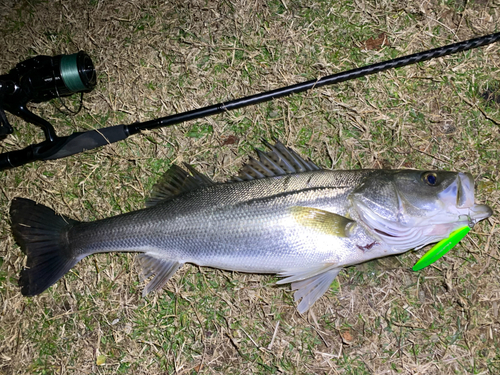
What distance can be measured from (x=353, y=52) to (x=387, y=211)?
157 cm

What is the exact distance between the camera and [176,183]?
3004 mm

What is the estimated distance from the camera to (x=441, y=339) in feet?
9.84

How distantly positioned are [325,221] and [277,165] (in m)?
0.62

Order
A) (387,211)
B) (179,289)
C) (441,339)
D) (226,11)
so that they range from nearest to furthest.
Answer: (387,211), (441,339), (179,289), (226,11)

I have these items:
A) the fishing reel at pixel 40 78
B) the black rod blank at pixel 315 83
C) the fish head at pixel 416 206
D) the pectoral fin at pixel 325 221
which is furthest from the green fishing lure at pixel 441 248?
the fishing reel at pixel 40 78

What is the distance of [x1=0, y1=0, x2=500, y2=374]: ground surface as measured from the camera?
3.04 metres

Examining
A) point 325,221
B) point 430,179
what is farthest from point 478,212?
point 325,221

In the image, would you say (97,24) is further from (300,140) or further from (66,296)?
(66,296)

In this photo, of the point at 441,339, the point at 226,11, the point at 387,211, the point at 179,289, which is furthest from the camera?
the point at 226,11

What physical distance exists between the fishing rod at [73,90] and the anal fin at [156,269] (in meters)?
1.11

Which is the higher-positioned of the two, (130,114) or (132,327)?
(130,114)

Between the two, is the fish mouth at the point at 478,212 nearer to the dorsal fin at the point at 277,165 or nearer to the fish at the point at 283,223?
the fish at the point at 283,223

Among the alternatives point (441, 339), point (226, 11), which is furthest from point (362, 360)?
point (226, 11)

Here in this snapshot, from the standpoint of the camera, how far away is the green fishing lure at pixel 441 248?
8.93 feet
